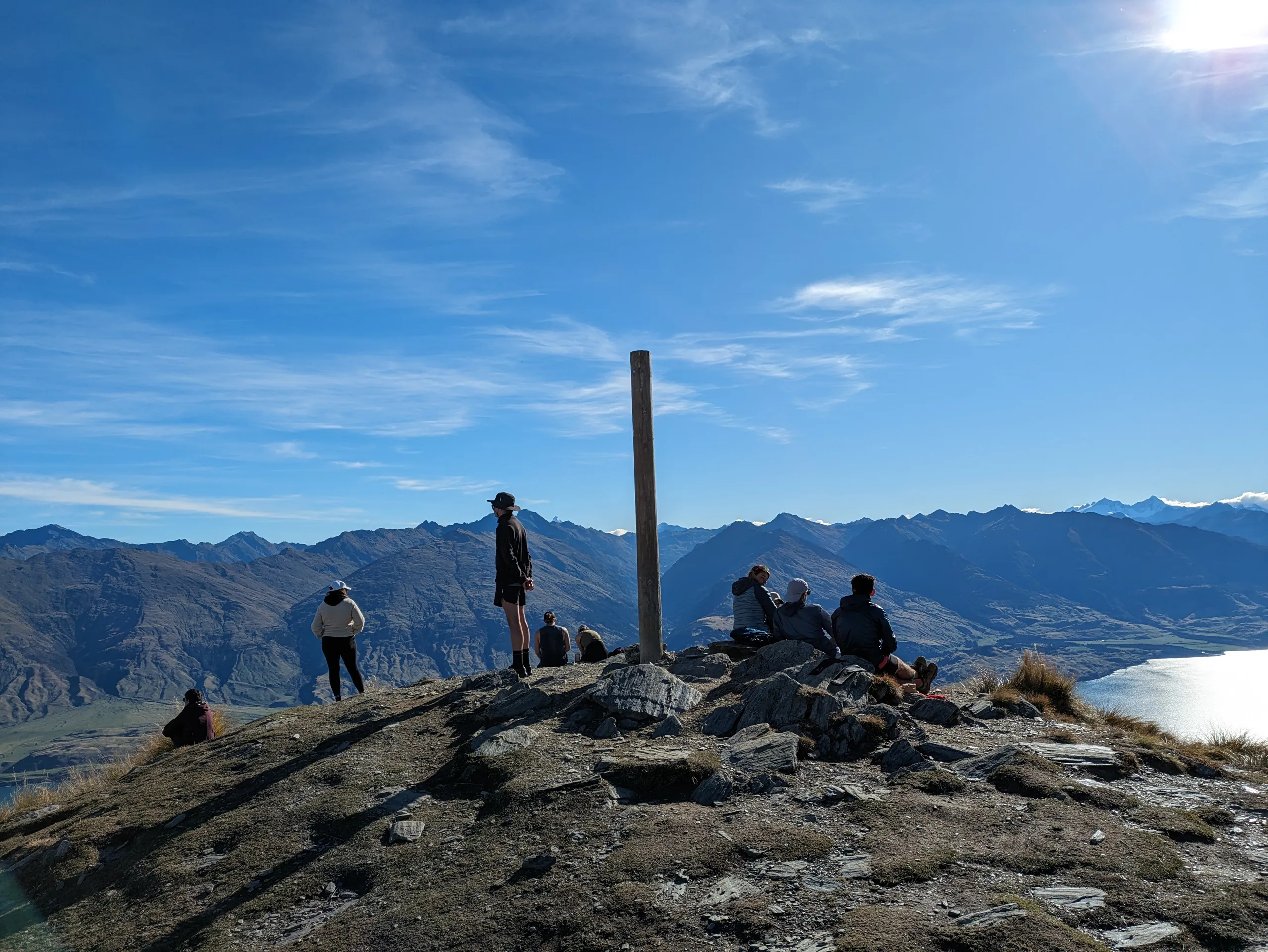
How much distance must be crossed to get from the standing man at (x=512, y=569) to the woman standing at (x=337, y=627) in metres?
3.89

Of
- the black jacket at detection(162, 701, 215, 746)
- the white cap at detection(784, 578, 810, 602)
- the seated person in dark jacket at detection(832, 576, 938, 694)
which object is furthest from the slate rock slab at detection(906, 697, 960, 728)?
the black jacket at detection(162, 701, 215, 746)

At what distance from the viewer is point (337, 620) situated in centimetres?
1622

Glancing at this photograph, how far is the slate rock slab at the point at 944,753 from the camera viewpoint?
9.49 metres

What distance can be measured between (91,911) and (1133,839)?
10.7 m

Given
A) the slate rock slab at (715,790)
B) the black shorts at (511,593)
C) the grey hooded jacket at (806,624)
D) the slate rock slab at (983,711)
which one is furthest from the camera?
the grey hooded jacket at (806,624)

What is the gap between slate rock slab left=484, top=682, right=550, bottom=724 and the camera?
485 inches

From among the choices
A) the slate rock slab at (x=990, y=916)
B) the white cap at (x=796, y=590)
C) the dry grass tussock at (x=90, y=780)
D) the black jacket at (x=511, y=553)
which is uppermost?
the black jacket at (x=511, y=553)

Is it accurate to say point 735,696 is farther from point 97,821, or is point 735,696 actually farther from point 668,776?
point 97,821

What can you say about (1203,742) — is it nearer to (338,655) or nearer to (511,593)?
(511,593)

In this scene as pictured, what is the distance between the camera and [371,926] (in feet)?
23.2

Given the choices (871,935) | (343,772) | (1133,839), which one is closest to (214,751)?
(343,772)

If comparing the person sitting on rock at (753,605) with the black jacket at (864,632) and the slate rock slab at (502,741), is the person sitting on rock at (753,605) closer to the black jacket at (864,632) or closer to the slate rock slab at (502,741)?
the black jacket at (864,632)

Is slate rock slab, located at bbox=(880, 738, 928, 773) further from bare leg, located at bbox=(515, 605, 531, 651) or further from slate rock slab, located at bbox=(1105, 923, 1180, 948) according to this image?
bare leg, located at bbox=(515, 605, 531, 651)

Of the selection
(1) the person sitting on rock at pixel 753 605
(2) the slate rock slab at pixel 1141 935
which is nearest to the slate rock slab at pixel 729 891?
(2) the slate rock slab at pixel 1141 935
